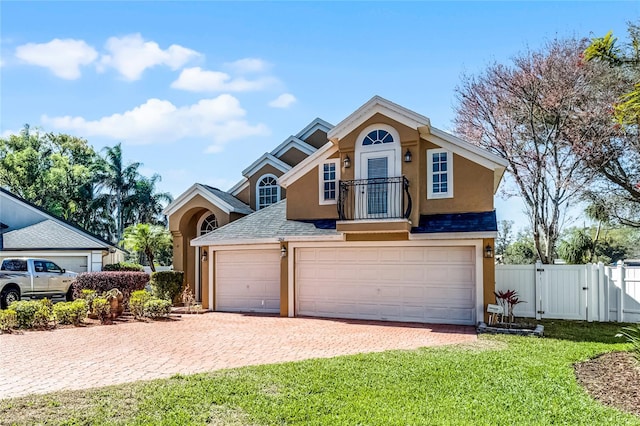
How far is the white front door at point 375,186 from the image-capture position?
13.4 metres

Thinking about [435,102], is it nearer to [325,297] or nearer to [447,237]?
[447,237]

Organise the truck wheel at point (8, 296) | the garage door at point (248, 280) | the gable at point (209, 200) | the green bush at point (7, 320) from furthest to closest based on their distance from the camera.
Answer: the gable at point (209, 200) → the garage door at point (248, 280) → the truck wheel at point (8, 296) → the green bush at point (7, 320)

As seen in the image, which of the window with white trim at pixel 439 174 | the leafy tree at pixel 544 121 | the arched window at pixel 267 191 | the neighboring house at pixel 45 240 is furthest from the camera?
the arched window at pixel 267 191

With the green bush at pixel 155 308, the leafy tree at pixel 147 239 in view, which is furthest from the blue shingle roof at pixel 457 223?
the leafy tree at pixel 147 239

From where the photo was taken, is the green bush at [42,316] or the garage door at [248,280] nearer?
the green bush at [42,316]

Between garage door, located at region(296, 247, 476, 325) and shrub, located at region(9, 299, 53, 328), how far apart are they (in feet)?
23.1

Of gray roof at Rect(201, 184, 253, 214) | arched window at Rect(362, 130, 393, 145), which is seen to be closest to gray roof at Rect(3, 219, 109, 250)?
gray roof at Rect(201, 184, 253, 214)

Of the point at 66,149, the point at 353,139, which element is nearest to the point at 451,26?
the point at 353,139

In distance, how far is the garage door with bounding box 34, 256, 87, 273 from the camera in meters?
19.9

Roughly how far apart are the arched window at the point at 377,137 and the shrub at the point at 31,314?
10.0 meters

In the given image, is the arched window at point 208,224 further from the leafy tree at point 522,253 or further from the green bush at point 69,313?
the leafy tree at point 522,253

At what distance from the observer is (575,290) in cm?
1332

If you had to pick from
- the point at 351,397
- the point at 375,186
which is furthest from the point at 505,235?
the point at 351,397

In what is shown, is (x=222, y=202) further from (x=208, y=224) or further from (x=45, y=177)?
(x=45, y=177)
